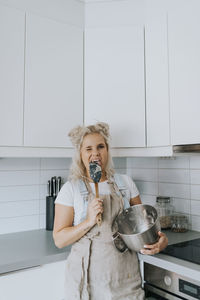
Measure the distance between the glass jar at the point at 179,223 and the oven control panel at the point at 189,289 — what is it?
1.77 feet

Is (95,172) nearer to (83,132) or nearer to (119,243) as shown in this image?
(83,132)

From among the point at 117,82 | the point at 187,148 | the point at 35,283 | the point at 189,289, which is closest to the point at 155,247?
the point at 189,289

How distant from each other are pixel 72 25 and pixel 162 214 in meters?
1.33

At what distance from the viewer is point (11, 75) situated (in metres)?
1.61

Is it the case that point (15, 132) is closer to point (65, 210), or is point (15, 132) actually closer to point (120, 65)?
point (65, 210)

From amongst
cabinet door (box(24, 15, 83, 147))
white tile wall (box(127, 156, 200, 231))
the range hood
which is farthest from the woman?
white tile wall (box(127, 156, 200, 231))

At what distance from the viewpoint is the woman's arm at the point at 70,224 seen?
1294 mm

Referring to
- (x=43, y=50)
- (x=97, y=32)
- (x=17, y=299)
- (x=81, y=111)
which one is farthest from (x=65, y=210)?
(x=97, y=32)

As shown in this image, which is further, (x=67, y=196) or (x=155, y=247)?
(x=67, y=196)

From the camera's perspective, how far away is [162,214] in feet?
6.35

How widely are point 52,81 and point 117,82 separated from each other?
15.4 inches

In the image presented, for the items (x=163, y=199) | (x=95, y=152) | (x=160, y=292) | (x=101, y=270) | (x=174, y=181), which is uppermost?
(x=95, y=152)

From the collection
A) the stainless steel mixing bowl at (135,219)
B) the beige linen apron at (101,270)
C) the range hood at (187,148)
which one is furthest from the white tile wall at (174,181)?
the beige linen apron at (101,270)

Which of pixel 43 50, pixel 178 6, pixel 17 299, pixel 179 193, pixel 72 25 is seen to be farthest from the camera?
pixel 179 193
